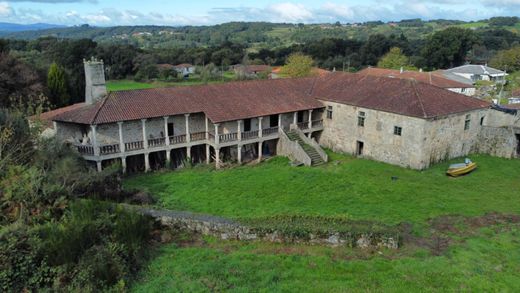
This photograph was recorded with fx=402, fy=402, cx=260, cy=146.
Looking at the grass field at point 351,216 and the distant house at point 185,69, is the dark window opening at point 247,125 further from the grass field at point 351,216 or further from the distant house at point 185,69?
the distant house at point 185,69

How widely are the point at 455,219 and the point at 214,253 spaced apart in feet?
36.5

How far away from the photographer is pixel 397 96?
28719 millimetres

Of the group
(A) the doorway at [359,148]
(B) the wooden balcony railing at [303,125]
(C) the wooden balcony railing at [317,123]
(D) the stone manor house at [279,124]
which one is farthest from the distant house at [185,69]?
(A) the doorway at [359,148]

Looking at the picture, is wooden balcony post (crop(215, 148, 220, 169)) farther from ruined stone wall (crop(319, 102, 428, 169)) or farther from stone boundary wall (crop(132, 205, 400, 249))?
stone boundary wall (crop(132, 205, 400, 249))

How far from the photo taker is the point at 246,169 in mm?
27578

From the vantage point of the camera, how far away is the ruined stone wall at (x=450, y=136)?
26375 mm

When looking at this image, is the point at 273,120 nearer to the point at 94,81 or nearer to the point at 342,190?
the point at 342,190


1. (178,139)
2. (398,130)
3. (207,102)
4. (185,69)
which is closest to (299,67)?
(207,102)

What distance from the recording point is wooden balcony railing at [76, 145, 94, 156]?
25.3 metres

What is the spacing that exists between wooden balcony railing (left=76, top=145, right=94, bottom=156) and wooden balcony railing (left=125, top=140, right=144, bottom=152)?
2113 mm

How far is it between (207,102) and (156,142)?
4.73 metres

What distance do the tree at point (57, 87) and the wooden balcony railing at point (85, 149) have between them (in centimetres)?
2477

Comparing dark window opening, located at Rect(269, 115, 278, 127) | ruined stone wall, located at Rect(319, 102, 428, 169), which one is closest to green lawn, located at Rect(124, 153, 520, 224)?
ruined stone wall, located at Rect(319, 102, 428, 169)

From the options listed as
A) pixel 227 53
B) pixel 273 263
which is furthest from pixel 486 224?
pixel 227 53
